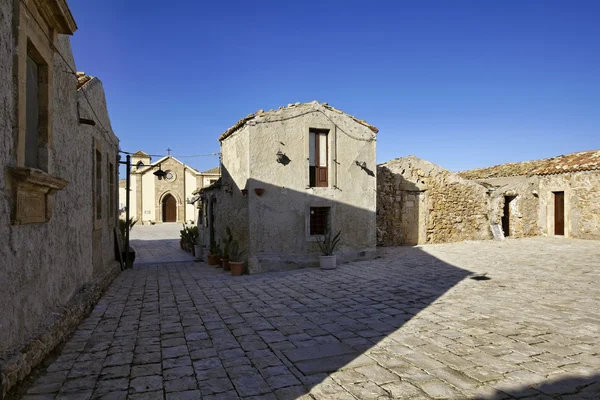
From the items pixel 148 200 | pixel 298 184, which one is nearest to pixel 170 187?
pixel 148 200

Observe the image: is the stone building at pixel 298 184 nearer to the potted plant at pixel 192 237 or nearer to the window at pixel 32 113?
the potted plant at pixel 192 237

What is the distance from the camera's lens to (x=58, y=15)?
15.5 ft

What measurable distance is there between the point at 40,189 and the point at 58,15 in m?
2.40

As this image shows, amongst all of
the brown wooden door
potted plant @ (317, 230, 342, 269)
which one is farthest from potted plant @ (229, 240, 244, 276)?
the brown wooden door

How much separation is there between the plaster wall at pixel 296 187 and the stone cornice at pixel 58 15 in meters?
5.71

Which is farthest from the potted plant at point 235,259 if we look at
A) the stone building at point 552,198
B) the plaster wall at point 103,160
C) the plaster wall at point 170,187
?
the plaster wall at point 170,187

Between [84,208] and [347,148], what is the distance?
768 cm

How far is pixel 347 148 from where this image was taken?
11.9m

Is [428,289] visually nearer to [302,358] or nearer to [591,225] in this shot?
[302,358]

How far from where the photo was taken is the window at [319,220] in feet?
37.8

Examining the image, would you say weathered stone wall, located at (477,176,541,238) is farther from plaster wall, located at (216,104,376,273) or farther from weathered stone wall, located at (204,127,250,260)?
weathered stone wall, located at (204,127,250,260)

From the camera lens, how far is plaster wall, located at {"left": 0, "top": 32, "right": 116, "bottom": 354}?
3.29 metres

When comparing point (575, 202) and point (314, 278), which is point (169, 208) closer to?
point (314, 278)

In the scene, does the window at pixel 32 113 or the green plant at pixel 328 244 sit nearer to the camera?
the window at pixel 32 113
